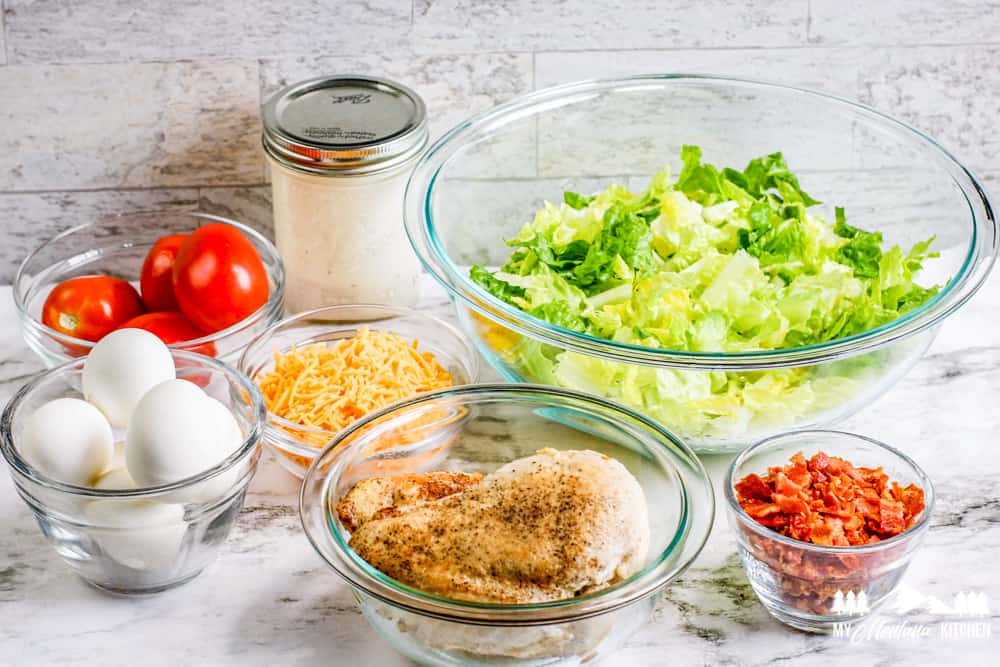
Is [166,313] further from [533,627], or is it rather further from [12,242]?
[533,627]

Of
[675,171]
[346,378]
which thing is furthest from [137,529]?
[675,171]

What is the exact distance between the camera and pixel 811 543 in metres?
1.21

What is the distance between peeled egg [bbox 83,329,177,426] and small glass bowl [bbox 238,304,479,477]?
0.84 ft

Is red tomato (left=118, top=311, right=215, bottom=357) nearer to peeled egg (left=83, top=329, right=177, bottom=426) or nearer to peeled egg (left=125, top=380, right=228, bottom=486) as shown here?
peeled egg (left=83, top=329, right=177, bottom=426)

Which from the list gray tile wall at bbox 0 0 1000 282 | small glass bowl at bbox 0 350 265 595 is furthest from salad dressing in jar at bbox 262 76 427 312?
small glass bowl at bbox 0 350 265 595

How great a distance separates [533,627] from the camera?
3.58 feet

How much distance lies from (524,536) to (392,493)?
192 millimetres

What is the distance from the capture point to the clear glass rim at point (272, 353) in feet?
4.76

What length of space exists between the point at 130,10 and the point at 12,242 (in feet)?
1.66

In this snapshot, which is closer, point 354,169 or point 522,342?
point 522,342

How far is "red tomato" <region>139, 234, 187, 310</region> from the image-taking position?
1.75 meters

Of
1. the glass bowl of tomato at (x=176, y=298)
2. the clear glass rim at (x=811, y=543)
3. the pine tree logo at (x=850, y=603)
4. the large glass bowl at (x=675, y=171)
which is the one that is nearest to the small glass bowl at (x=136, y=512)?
the glass bowl of tomato at (x=176, y=298)

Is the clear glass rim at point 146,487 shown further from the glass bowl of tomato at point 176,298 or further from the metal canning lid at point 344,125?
the metal canning lid at point 344,125

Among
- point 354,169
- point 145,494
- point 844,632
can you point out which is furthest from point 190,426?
point 844,632
